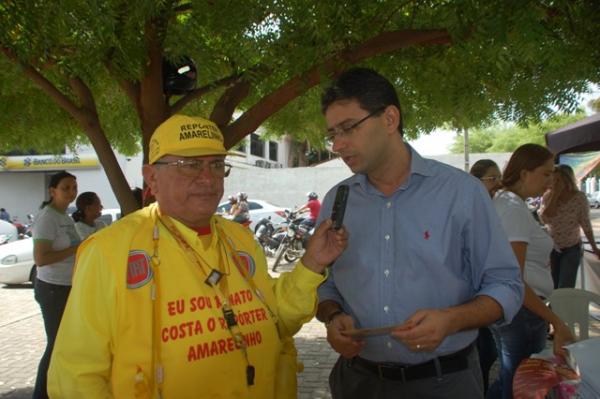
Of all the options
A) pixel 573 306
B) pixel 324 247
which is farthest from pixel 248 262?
pixel 573 306

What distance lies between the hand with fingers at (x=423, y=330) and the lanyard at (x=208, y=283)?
579 mm

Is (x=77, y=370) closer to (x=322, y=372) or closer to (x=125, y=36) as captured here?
(x=125, y=36)

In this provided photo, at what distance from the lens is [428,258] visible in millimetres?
2041

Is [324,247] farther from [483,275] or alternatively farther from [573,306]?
[573,306]

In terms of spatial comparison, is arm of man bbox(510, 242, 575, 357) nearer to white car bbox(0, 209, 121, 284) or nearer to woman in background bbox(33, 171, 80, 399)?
woman in background bbox(33, 171, 80, 399)

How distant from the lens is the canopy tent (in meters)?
6.25

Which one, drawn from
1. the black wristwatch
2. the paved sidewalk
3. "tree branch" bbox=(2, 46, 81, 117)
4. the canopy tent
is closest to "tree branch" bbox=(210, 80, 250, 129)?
"tree branch" bbox=(2, 46, 81, 117)

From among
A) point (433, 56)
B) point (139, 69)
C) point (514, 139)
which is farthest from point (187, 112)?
point (514, 139)

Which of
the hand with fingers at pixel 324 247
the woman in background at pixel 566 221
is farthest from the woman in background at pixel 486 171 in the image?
the hand with fingers at pixel 324 247

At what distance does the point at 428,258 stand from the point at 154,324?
3.46ft

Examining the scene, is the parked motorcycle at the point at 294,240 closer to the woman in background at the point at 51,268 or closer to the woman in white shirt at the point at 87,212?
the woman in white shirt at the point at 87,212

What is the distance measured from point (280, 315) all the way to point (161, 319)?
0.53m

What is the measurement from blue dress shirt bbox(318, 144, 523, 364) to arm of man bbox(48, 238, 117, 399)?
976 mm

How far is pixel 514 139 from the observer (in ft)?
158
